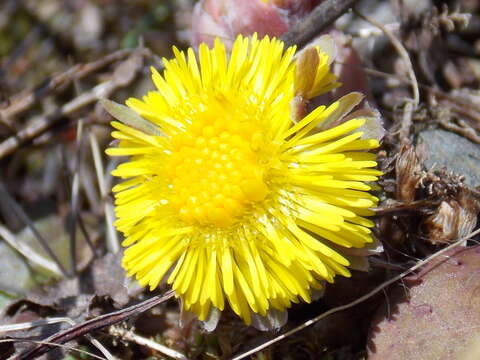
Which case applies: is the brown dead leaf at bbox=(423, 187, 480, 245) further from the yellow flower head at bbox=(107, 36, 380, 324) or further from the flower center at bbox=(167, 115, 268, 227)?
the flower center at bbox=(167, 115, 268, 227)

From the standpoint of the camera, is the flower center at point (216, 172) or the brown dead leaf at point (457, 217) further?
the brown dead leaf at point (457, 217)

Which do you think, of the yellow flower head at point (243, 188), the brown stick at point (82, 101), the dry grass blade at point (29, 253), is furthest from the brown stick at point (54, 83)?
the yellow flower head at point (243, 188)

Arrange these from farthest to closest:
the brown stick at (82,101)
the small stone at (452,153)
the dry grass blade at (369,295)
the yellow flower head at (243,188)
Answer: the brown stick at (82,101) → the small stone at (452,153) → the dry grass blade at (369,295) → the yellow flower head at (243,188)

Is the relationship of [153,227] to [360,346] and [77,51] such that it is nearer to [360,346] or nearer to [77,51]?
[360,346]

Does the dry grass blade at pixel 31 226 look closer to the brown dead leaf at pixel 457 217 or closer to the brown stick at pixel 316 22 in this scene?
the brown stick at pixel 316 22

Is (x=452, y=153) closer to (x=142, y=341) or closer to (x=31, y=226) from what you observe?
(x=142, y=341)

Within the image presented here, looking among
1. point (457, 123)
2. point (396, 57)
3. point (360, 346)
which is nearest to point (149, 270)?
point (360, 346)
